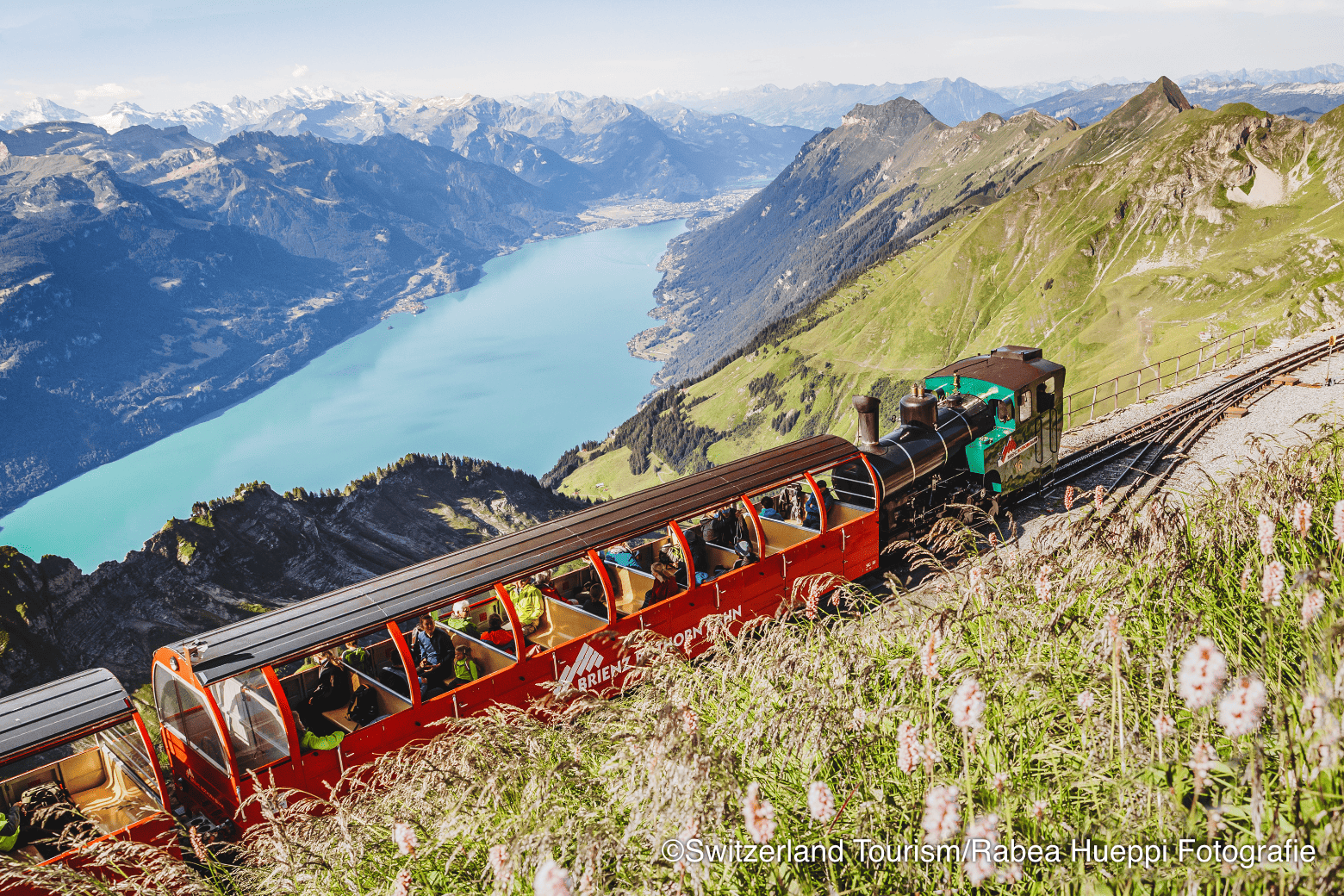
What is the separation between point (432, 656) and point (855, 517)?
34.5 ft

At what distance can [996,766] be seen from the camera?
485 centimetres

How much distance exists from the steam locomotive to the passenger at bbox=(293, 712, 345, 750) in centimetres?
6

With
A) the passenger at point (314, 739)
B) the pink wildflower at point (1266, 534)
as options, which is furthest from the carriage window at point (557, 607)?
the pink wildflower at point (1266, 534)

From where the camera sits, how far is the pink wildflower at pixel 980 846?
8.96 ft

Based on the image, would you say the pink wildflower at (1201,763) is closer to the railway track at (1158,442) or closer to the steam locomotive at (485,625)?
the steam locomotive at (485,625)

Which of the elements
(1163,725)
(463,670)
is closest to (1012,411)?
(463,670)

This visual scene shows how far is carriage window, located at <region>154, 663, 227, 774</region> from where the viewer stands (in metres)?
10.9

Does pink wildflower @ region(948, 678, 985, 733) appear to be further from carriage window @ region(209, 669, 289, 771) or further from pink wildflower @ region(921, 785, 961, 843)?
carriage window @ region(209, 669, 289, 771)

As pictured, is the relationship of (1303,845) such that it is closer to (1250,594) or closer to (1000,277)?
(1250,594)

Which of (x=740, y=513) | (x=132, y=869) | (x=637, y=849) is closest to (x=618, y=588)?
(x=740, y=513)

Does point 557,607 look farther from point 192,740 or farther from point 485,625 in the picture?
point 192,740

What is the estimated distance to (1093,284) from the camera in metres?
120

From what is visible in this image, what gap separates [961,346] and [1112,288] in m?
36.9

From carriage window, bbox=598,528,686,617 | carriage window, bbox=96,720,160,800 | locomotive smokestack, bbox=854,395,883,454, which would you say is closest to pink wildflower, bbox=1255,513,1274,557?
carriage window, bbox=598,528,686,617
